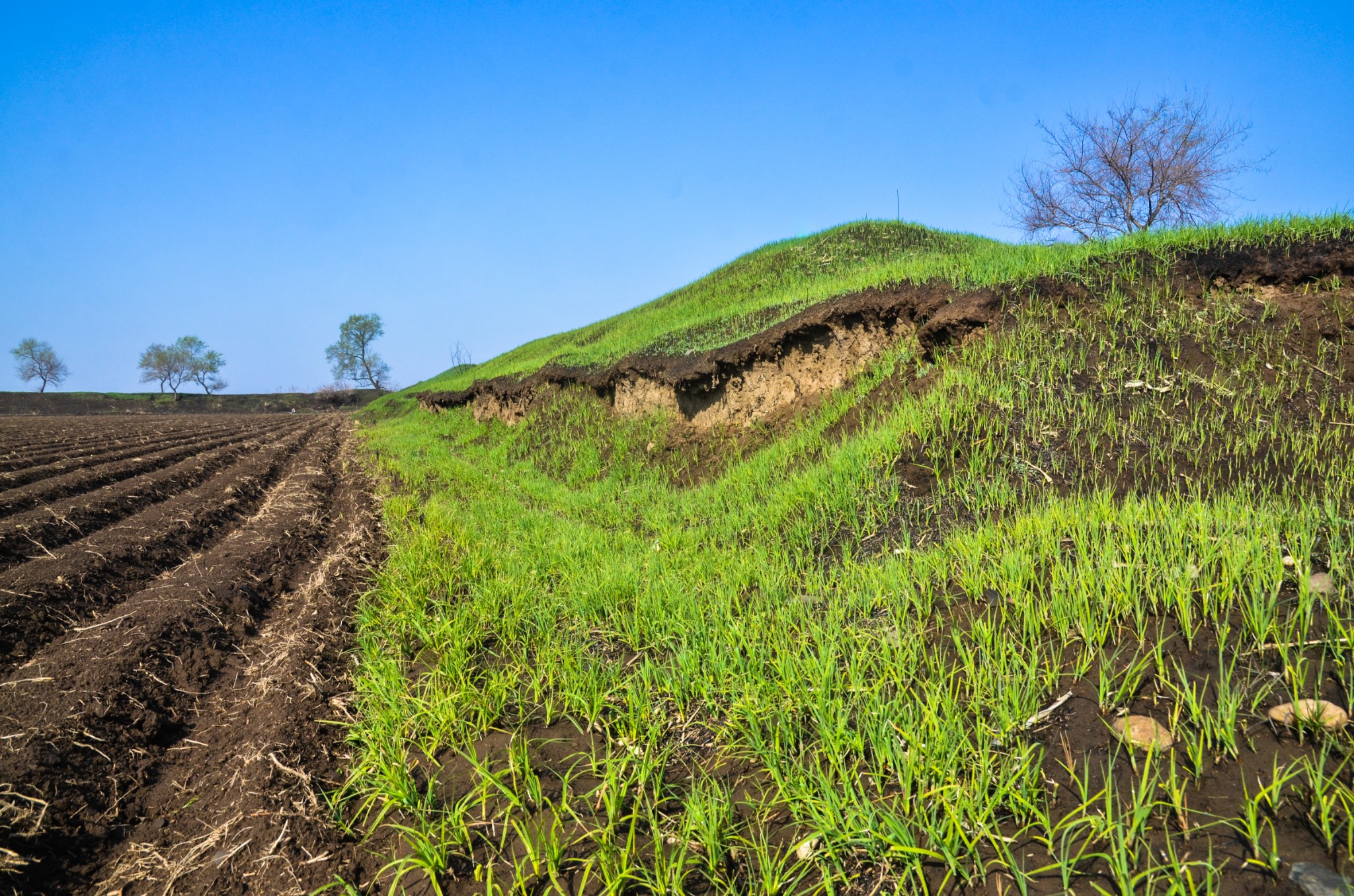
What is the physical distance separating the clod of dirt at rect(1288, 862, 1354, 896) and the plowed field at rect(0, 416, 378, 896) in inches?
123

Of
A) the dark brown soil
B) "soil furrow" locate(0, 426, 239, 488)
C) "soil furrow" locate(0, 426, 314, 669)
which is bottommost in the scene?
"soil furrow" locate(0, 426, 314, 669)

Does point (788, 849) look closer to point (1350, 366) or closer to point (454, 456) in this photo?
point (1350, 366)

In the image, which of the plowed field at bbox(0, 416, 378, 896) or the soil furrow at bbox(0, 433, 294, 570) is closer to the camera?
the plowed field at bbox(0, 416, 378, 896)

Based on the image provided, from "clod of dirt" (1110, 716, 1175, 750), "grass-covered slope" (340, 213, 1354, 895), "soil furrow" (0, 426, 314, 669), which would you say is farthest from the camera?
"soil furrow" (0, 426, 314, 669)

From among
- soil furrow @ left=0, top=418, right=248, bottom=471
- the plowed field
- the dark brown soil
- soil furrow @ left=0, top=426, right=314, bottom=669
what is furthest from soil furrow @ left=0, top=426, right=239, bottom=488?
the dark brown soil

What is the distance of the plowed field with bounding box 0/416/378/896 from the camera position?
8.61ft

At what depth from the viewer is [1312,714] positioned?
2.14m

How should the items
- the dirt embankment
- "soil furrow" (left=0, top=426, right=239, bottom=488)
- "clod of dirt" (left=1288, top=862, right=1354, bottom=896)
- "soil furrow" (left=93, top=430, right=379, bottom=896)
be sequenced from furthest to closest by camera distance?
"soil furrow" (left=0, top=426, right=239, bottom=488) < the dirt embankment < "soil furrow" (left=93, top=430, right=379, bottom=896) < "clod of dirt" (left=1288, top=862, right=1354, bottom=896)

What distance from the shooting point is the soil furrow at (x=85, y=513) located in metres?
6.42

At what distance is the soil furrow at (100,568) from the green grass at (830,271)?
7202 millimetres

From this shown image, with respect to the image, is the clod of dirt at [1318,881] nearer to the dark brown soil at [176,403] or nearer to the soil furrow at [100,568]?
the soil furrow at [100,568]

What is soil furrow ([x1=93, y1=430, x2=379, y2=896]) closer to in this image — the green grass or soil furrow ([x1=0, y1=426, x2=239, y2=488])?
the green grass

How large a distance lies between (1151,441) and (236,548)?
28.4ft

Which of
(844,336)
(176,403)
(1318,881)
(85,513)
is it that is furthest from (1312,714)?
(176,403)
